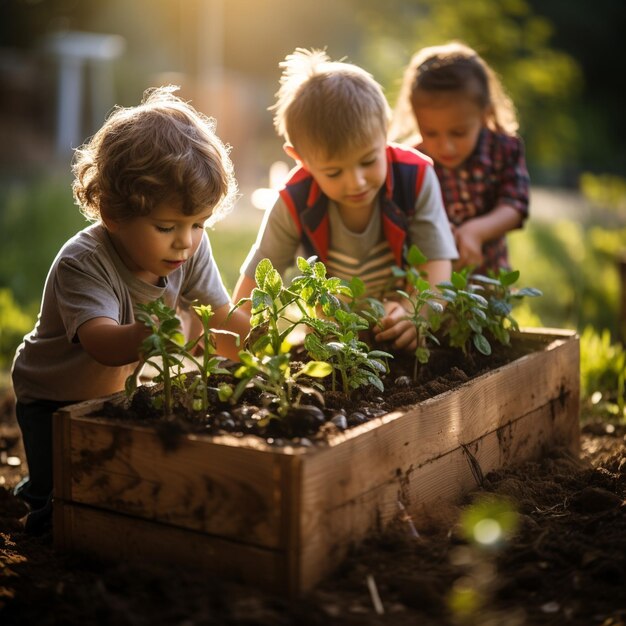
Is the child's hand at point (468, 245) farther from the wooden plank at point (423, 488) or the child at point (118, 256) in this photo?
the child at point (118, 256)

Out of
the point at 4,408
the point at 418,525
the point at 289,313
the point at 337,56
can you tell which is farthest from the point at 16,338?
the point at 337,56

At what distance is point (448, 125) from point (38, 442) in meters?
2.10

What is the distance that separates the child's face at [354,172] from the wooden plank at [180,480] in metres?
1.32

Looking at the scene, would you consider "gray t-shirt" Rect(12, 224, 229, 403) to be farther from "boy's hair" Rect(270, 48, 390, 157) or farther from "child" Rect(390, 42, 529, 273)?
"child" Rect(390, 42, 529, 273)

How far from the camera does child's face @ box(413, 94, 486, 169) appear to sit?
3.71 meters

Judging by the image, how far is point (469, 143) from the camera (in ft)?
12.5

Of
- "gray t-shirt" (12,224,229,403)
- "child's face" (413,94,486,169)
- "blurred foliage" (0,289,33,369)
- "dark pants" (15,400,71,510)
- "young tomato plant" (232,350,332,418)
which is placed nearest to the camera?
"young tomato plant" (232,350,332,418)

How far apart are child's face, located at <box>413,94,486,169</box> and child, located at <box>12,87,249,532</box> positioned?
1.31 m

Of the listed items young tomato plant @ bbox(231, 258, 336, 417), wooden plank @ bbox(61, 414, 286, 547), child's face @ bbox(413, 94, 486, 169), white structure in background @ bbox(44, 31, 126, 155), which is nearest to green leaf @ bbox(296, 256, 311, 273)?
young tomato plant @ bbox(231, 258, 336, 417)

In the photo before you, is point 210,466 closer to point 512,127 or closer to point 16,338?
point 512,127

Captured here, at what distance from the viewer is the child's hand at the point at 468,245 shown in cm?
372

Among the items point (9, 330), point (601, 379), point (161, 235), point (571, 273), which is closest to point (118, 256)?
point (161, 235)

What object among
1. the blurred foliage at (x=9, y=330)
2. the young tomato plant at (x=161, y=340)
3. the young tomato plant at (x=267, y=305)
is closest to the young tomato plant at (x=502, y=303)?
the young tomato plant at (x=267, y=305)

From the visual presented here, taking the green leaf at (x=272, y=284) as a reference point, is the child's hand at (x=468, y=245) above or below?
below
